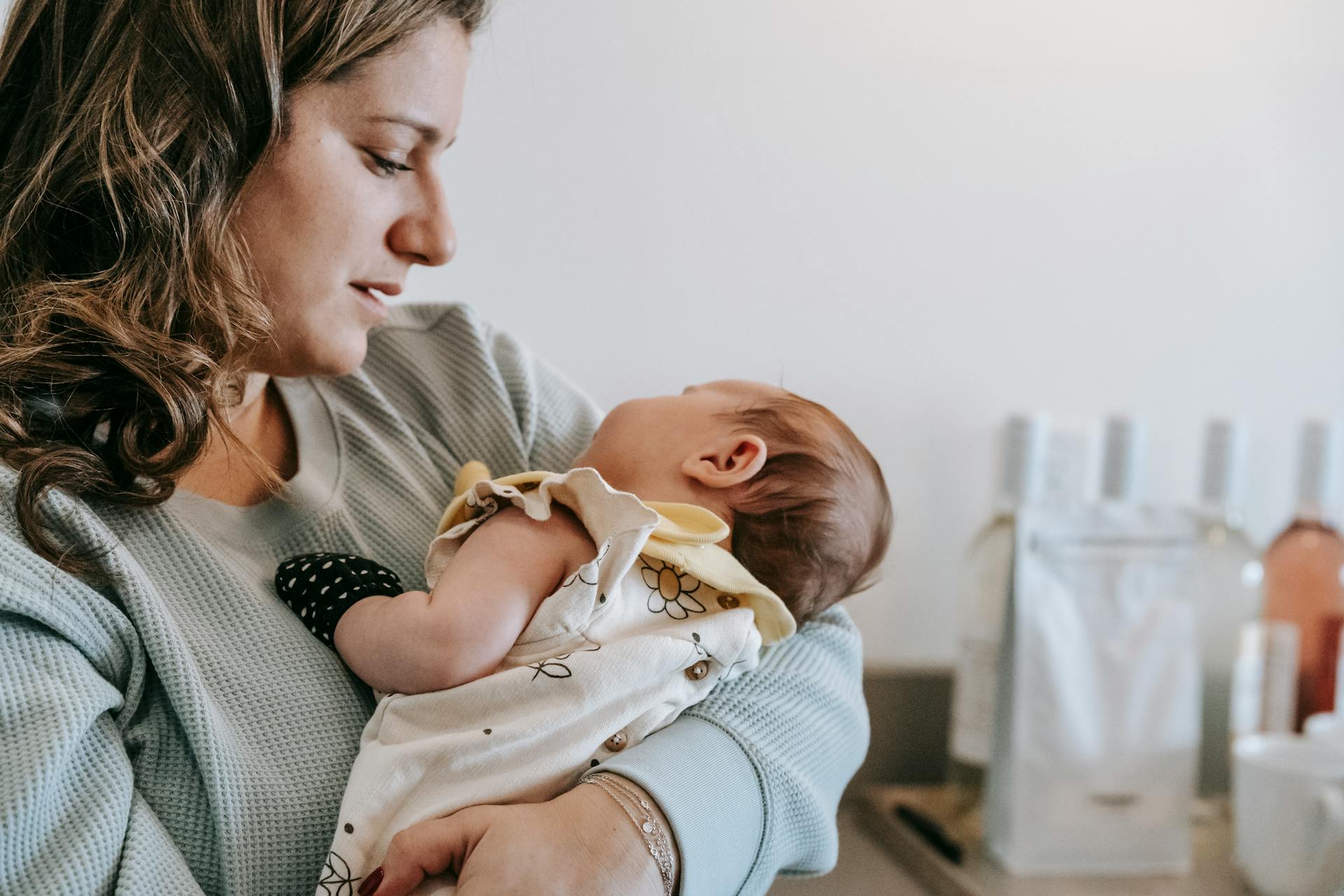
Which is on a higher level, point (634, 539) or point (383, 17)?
point (383, 17)

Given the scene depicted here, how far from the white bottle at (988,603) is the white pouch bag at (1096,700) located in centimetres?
2

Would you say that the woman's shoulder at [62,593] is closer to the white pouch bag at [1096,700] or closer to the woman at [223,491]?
the woman at [223,491]

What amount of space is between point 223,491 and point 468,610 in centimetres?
25

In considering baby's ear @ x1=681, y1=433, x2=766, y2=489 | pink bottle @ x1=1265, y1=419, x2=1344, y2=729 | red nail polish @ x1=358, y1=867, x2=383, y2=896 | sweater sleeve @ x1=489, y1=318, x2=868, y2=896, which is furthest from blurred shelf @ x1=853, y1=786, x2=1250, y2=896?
red nail polish @ x1=358, y1=867, x2=383, y2=896

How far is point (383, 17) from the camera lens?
0.78m

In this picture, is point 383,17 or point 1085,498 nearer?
point 383,17

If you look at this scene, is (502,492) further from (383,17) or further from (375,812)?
(383,17)

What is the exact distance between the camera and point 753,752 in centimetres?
78

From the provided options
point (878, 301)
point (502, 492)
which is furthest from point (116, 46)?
point (878, 301)

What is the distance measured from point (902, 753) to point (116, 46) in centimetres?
104

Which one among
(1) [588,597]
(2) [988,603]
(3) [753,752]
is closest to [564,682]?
(1) [588,597]

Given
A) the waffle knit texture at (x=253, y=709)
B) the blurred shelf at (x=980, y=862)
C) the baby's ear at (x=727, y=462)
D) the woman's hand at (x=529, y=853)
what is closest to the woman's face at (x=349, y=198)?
the waffle knit texture at (x=253, y=709)

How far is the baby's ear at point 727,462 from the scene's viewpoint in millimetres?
784

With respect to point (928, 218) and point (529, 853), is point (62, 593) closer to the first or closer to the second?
point (529, 853)
